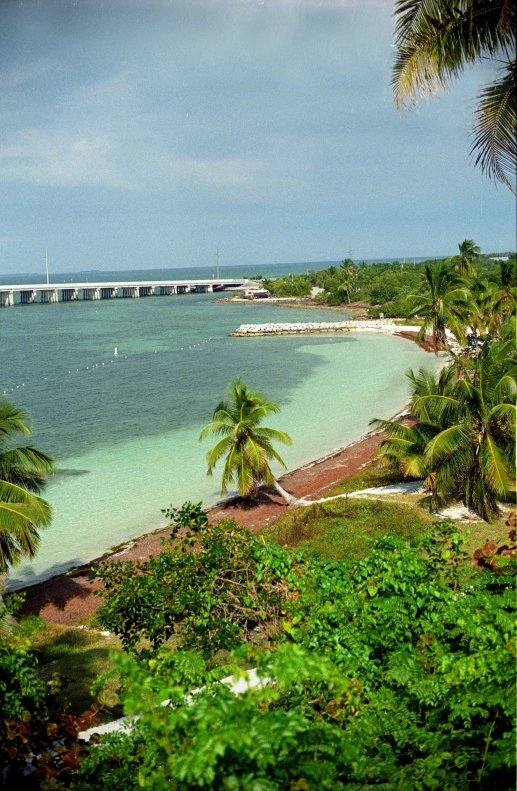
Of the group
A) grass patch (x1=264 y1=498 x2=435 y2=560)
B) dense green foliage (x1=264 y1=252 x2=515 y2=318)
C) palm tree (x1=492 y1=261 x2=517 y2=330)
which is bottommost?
grass patch (x1=264 y1=498 x2=435 y2=560)

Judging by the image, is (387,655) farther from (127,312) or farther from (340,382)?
(127,312)

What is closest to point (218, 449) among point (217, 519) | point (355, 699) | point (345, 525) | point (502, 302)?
point (217, 519)

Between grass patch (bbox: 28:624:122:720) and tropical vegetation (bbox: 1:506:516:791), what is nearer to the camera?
tropical vegetation (bbox: 1:506:516:791)

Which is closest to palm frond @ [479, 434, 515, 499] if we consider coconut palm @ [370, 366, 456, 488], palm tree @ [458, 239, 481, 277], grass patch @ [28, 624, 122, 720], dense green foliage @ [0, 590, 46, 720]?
coconut palm @ [370, 366, 456, 488]

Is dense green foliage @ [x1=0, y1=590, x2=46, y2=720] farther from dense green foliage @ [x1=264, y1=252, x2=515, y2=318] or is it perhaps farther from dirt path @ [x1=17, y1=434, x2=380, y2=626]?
dense green foliage @ [x1=264, y1=252, x2=515, y2=318]

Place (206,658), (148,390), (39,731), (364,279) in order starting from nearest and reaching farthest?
(39,731) < (206,658) < (148,390) < (364,279)

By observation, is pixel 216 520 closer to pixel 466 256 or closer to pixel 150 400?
pixel 150 400

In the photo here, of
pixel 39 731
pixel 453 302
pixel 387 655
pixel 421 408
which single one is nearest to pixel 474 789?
pixel 387 655
